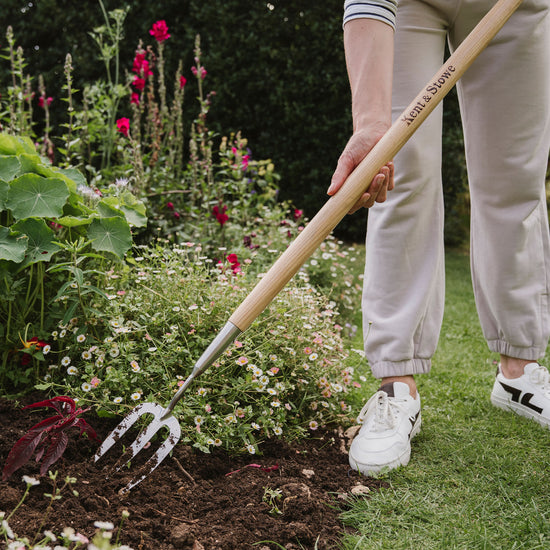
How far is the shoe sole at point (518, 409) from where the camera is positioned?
6.85ft

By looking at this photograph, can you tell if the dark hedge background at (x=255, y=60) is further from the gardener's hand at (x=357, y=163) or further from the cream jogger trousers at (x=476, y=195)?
the gardener's hand at (x=357, y=163)

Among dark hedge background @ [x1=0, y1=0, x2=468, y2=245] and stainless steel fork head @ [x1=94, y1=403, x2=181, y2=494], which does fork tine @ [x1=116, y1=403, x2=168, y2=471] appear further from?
dark hedge background @ [x1=0, y1=0, x2=468, y2=245]

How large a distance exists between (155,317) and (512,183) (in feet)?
4.30

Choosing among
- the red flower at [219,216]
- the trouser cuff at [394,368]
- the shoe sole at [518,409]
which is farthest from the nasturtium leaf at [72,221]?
the shoe sole at [518,409]

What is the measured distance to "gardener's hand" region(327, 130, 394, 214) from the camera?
1522 millimetres

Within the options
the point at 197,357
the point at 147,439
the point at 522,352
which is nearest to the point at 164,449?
the point at 147,439

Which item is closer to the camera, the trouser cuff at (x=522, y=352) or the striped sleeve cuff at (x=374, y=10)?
the striped sleeve cuff at (x=374, y=10)

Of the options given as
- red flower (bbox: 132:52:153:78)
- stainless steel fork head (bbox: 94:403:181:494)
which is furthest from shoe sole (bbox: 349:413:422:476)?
red flower (bbox: 132:52:153:78)

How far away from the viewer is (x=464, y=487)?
1.66m

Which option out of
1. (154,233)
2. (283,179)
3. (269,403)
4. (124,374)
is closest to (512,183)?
(269,403)

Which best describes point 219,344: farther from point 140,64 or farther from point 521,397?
point 140,64

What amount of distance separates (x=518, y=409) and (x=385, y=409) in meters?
0.64

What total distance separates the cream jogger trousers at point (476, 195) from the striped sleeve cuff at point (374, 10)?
303 mm

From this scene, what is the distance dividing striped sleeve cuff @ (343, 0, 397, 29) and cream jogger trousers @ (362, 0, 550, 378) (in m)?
0.30
